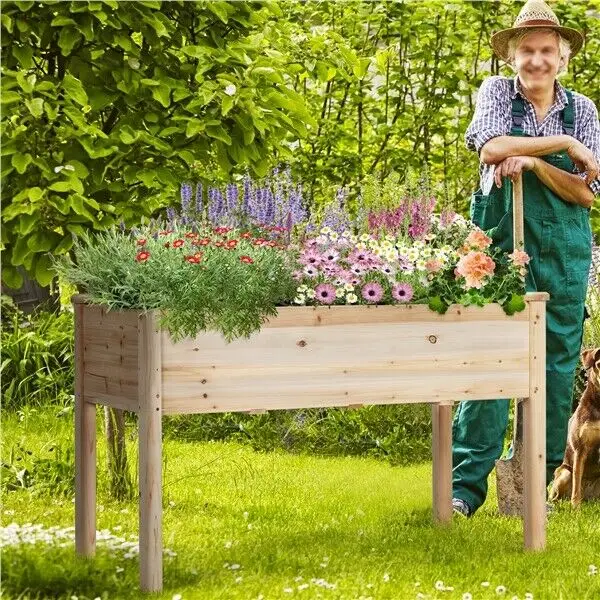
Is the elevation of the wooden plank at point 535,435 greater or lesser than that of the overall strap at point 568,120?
lesser

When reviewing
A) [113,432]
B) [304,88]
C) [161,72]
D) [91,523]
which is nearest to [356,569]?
[91,523]

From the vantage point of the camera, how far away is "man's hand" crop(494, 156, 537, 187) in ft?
16.8

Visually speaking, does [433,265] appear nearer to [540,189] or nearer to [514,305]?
[514,305]

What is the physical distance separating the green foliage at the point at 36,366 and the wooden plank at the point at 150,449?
3.68m

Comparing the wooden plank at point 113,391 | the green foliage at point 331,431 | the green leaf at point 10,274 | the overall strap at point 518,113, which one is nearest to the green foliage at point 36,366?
the green foliage at point 331,431

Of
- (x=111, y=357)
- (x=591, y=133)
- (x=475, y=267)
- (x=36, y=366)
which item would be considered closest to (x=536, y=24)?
(x=591, y=133)

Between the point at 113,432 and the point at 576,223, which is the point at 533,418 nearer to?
the point at 576,223

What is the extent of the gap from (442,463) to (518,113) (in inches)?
59.0

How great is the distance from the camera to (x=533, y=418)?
4750mm

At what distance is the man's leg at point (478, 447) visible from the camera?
17.9 ft

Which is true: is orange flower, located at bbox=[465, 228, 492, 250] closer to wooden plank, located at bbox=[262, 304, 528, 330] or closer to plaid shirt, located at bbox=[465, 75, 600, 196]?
wooden plank, located at bbox=[262, 304, 528, 330]

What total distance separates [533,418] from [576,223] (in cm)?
104

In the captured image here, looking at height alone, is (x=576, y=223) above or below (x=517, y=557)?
above

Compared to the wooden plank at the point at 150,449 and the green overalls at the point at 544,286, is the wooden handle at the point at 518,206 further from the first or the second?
the wooden plank at the point at 150,449
